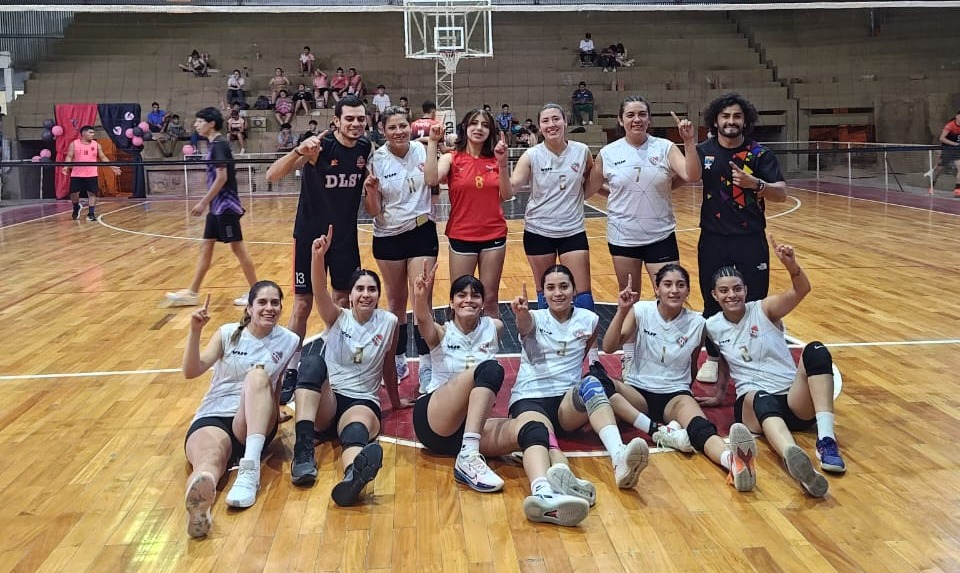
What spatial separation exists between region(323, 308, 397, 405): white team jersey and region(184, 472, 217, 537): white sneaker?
1132 mm

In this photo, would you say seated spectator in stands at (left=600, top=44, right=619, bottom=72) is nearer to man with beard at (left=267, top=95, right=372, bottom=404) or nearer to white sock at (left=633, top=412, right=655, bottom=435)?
man with beard at (left=267, top=95, right=372, bottom=404)

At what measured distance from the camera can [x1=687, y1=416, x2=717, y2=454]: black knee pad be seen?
181 inches

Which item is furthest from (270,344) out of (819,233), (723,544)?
(819,233)

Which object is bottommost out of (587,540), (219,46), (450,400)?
(587,540)

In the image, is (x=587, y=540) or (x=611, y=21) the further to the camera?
(x=611, y=21)

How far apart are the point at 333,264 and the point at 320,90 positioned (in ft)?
61.4

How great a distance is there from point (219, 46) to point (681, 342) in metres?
23.1

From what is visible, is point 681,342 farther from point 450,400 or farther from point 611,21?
point 611,21

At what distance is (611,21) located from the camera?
87.9 feet

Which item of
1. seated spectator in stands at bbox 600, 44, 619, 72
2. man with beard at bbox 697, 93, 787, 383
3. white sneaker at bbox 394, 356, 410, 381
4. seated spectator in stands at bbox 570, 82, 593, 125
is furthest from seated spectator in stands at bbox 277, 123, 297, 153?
man with beard at bbox 697, 93, 787, 383

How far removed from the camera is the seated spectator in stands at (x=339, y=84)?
23.3m

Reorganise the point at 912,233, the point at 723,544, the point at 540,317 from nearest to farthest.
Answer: the point at 723,544, the point at 540,317, the point at 912,233

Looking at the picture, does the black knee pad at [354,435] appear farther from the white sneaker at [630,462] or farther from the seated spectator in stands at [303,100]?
the seated spectator in stands at [303,100]

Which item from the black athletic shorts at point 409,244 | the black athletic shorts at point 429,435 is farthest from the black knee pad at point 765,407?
the black athletic shorts at point 409,244
